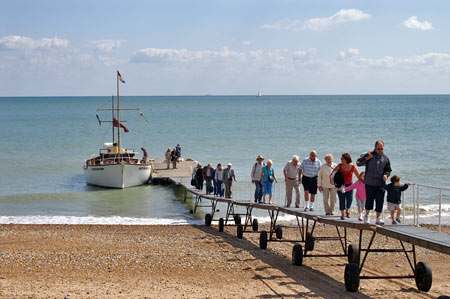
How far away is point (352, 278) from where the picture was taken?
32.7 ft

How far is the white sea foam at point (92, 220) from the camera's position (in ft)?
70.0

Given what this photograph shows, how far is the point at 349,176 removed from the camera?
38.1 ft

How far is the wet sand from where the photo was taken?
34.1ft

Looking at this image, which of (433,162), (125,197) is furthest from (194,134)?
(125,197)

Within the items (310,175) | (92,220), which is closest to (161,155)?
(92,220)

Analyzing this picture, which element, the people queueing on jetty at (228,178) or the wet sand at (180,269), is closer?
the wet sand at (180,269)

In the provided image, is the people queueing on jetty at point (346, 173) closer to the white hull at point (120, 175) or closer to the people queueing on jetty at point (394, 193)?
the people queueing on jetty at point (394, 193)

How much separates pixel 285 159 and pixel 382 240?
2967cm

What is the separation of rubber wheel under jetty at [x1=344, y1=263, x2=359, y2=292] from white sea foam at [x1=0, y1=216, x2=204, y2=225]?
11.3 metres

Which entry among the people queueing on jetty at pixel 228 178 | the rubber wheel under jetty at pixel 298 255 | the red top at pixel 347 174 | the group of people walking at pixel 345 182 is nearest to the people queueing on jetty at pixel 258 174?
the group of people walking at pixel 345 182

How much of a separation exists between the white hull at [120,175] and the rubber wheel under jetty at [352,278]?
942 inches

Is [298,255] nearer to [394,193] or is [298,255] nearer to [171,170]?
[394,193]

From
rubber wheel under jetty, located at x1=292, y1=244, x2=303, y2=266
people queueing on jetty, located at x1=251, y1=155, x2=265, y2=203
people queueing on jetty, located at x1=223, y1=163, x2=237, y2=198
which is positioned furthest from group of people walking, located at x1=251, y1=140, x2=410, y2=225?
people queueing on jetty, located at x1=223, y1=163, x2=237, y2=198

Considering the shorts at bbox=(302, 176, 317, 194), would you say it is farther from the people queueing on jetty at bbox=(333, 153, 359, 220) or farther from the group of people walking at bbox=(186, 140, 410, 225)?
the people queueing on jetty at bbox=(333, 153, 359, 220)
